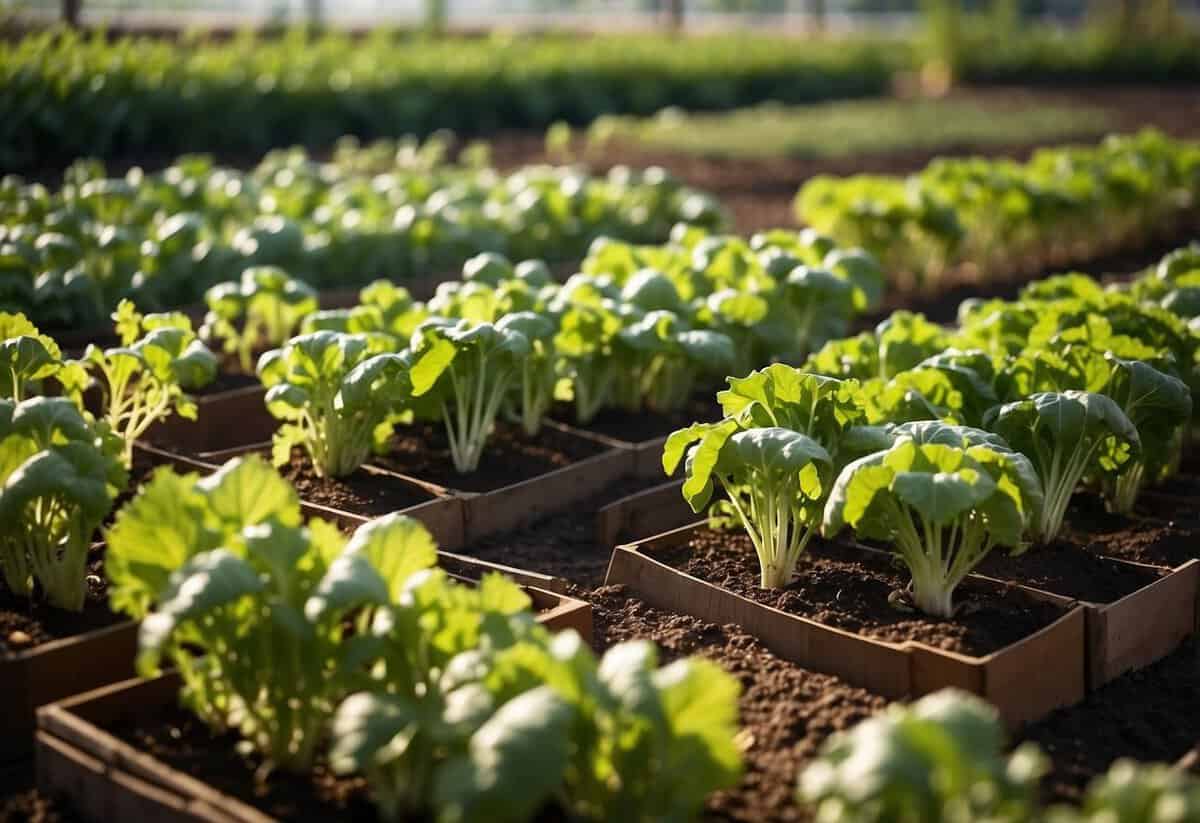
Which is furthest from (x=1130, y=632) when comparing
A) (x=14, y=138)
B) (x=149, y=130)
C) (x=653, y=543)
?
(x=149, y=130)

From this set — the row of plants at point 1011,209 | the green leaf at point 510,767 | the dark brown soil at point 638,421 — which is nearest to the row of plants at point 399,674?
the green leaf at point 510,767

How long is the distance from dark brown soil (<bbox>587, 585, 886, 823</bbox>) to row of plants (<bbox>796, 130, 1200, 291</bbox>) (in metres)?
4.63

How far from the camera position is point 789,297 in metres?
6.51

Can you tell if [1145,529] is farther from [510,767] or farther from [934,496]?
[510,767]

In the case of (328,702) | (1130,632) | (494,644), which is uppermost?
(494,644)

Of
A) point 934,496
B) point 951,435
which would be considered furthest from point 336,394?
point 934,496

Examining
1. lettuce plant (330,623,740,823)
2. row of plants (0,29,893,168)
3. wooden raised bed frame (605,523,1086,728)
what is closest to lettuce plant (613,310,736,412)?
wooden raised bed frame (605,523,1086,728)

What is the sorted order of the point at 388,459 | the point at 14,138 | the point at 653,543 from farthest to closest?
the point at 14,138 < the point at 388,459 < the point at 653,543

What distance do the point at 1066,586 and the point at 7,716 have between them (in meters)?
2.95

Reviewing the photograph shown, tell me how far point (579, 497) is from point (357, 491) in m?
0.88

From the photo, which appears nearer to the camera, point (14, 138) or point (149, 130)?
point (14, 138)

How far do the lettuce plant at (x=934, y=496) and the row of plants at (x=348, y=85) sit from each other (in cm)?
809

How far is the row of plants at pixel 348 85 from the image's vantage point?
10.7m

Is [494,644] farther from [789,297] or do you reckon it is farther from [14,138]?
[14,138]
